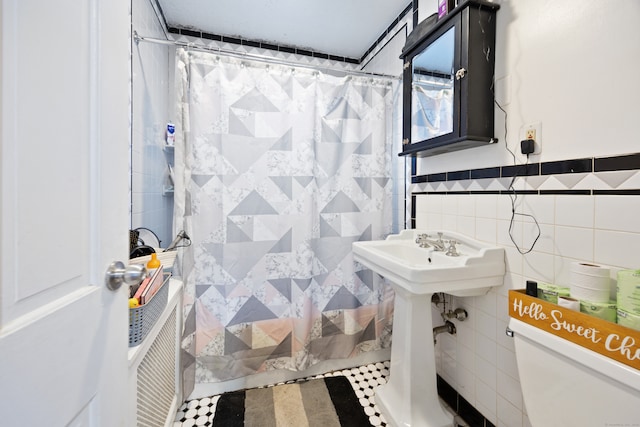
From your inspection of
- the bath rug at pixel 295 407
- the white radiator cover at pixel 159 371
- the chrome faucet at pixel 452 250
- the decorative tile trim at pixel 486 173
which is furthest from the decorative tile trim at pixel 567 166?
the white radiator cover at pixel 159 371

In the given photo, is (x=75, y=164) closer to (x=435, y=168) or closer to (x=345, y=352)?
(x=435, y=168)

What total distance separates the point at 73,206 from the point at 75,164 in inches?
3.0

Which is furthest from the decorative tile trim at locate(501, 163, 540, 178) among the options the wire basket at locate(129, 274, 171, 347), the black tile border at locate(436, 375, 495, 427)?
the wire basket at locate(129, 274, 171, 347)

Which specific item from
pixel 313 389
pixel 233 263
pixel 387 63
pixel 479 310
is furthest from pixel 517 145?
pixel 313 389

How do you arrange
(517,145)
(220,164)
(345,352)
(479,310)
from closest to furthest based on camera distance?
(517,145)
(479,310)
(220,164)
(345,352)

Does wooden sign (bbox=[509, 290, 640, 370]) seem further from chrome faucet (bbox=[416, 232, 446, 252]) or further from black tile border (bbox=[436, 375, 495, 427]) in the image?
black tile border (bbox=[436, 375, 495, 427])

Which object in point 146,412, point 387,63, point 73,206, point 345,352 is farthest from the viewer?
point 387,63

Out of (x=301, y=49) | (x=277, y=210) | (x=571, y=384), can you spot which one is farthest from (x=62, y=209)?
(x=301, y=49)

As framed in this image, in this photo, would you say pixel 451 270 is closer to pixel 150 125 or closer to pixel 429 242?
→ pixel 429 242

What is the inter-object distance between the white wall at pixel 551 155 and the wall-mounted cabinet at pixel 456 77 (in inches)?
2.3

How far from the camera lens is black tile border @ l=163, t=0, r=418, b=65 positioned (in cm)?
176

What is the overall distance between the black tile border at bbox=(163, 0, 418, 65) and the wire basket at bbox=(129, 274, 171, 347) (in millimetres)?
2043

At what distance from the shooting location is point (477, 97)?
1.13 metres

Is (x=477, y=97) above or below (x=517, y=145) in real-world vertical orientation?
above
